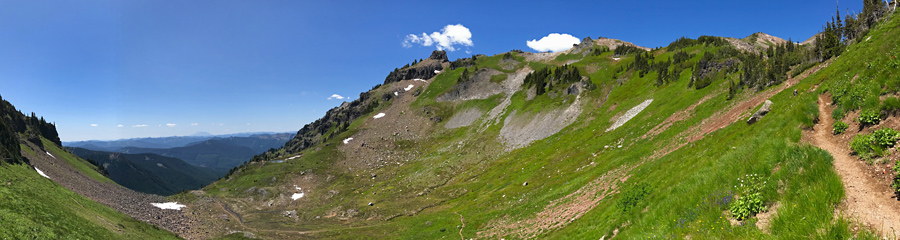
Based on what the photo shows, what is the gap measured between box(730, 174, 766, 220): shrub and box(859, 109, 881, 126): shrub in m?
4.29

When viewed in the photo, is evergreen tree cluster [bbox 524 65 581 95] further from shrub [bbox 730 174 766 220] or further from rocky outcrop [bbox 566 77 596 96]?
shrub [bbox 730 174 766 220]

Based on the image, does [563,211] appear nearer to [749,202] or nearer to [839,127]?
[839,127]

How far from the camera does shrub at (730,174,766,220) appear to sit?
971 cm

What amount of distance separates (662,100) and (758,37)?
183922 millimetres

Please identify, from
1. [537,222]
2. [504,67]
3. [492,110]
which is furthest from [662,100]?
[504,67]

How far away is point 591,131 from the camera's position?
6712cm

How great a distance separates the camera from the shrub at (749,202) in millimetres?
9711

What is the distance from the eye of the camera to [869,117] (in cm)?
1101

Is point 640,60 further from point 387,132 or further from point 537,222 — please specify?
point 387,132

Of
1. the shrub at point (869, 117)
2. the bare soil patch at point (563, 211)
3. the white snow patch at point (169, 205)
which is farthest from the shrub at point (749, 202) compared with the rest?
the white snow patch at point (169, 205)

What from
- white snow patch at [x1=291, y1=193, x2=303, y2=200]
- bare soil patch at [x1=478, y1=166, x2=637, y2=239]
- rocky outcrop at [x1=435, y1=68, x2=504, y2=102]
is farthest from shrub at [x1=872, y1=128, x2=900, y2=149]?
rocky outcrop at [x1=435, y1=68, x2=504, y2=102]

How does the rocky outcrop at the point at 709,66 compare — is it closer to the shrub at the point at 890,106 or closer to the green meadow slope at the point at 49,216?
the shrub at the point at 890,106

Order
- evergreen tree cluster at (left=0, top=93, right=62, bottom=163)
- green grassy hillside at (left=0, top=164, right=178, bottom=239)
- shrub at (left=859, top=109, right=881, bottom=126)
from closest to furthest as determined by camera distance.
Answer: shrub at (left=859, top=109, right=881, bottom=126) → green grassy hillside at (left=0, top=164, right=178, bottom=239) → evergreen tree cluster at (left=0, top=93, right=62, bottom=163)

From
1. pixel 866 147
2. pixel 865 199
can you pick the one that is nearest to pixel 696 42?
pixel 866 147
